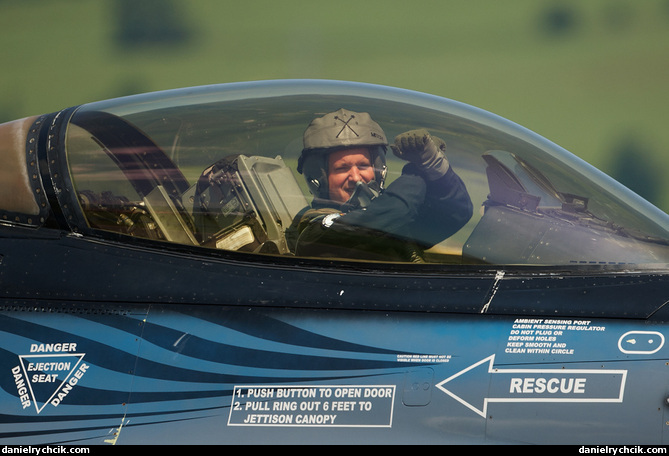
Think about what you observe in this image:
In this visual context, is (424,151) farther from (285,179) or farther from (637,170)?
A: (637,170)

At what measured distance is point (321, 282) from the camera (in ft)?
7.66

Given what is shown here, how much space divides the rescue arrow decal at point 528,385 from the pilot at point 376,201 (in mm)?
447

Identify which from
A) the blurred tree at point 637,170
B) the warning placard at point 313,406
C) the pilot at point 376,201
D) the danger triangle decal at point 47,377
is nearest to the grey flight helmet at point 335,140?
the pilot at point 376,201

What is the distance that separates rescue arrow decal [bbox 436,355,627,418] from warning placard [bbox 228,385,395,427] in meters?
0.19

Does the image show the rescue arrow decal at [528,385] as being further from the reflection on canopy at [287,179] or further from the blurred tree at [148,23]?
the blurred tree at [148,23]

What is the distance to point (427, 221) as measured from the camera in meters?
2.47

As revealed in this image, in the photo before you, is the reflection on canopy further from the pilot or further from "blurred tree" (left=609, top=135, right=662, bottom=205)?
"blurred tree" (left=609, top=135, right=662, bottom=205)

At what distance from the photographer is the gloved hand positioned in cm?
256

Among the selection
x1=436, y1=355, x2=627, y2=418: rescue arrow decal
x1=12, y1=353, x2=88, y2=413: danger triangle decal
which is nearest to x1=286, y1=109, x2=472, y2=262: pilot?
x1=436, y1=355, x2=627, y2=418: rescue arrow decal

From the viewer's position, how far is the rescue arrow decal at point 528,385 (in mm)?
2109

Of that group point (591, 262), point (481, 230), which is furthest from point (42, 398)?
point (591, 262)

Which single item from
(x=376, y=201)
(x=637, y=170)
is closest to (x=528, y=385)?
(x=376, y=201)

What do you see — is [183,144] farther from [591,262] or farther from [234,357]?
[591,262]

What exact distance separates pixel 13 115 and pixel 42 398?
8.08 m
